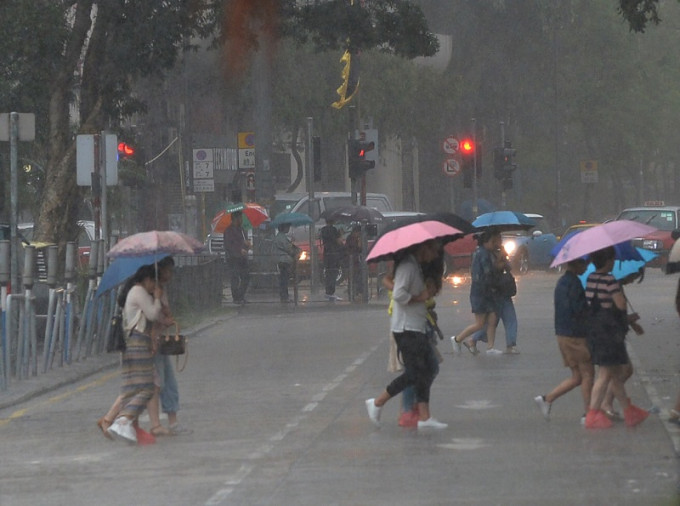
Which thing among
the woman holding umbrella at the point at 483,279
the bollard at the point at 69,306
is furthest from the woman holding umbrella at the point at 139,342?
Answer: the woman holding umbrella at the point at 483,279

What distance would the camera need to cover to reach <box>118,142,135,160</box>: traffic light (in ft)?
89.1

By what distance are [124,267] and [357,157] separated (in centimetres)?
1968

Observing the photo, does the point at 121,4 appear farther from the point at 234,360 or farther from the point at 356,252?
the point at 356,252

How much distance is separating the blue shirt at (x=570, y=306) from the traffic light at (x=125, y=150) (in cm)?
1594

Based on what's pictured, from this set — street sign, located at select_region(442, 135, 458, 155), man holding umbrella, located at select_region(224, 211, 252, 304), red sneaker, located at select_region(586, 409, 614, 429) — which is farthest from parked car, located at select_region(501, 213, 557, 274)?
red sneaker, located at select_region(586, 409, 614, 429)

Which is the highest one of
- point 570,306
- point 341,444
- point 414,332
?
point 570,306

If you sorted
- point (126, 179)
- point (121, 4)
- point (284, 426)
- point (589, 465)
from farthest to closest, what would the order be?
point (126, 179) < point (121, 4) < point (284, 426) < point (589, 465)

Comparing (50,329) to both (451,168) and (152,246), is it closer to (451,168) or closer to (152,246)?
(152,246)

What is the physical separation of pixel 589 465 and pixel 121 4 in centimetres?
1453

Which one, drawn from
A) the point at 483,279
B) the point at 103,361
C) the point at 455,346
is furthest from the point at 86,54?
the point at 483,279

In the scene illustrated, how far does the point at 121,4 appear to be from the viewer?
22.8 meters

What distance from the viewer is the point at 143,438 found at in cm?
1191

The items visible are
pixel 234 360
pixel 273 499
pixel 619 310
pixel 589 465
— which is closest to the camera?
pixel 273 499

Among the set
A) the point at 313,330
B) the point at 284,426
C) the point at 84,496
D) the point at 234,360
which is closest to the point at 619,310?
the point at 284,426
